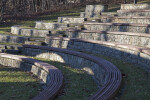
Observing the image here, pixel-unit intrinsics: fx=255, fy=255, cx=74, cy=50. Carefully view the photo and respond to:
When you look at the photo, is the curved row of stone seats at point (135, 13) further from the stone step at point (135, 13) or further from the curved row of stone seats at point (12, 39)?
the curved row of stone seats at point (12, 39)

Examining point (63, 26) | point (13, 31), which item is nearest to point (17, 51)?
point (63, 26)

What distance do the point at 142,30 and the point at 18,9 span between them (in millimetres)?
21416

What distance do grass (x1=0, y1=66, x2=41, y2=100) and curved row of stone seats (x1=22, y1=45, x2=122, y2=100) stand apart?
5.23 ft

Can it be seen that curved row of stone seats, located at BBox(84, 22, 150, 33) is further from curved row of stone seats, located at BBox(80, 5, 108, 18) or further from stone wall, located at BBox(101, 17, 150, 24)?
curved row of stone seats, located at BBox(80, 5, 108, 18)

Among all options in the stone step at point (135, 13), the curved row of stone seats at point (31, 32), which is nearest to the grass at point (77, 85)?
the stone step at point (135, 13)

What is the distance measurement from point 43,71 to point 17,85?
3.67ft

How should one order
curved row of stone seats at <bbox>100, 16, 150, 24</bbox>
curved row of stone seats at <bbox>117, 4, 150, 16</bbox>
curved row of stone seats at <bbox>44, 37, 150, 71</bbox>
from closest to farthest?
1. curved row of stone seats at <bbox>44, 37, 150, 71</bbox>
2. curved row of stone seats at <bbox>100, 16, 150, 24</bbox>
3. curved row of stone seats at <bbox>117, 4, 150, 16</bbox>

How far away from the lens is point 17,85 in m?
7.34

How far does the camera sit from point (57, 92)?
19.0 feet

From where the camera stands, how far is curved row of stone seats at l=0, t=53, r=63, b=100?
5.68m

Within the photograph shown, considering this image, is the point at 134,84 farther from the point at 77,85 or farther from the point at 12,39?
the point at 12,39

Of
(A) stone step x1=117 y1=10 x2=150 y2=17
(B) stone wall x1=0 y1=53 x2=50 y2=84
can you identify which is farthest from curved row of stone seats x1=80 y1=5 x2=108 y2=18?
(B) stone wall x1=0 y1=53 x2=50 y2=84

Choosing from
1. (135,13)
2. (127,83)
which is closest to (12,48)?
(135,13)

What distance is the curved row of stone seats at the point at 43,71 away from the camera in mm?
5676
